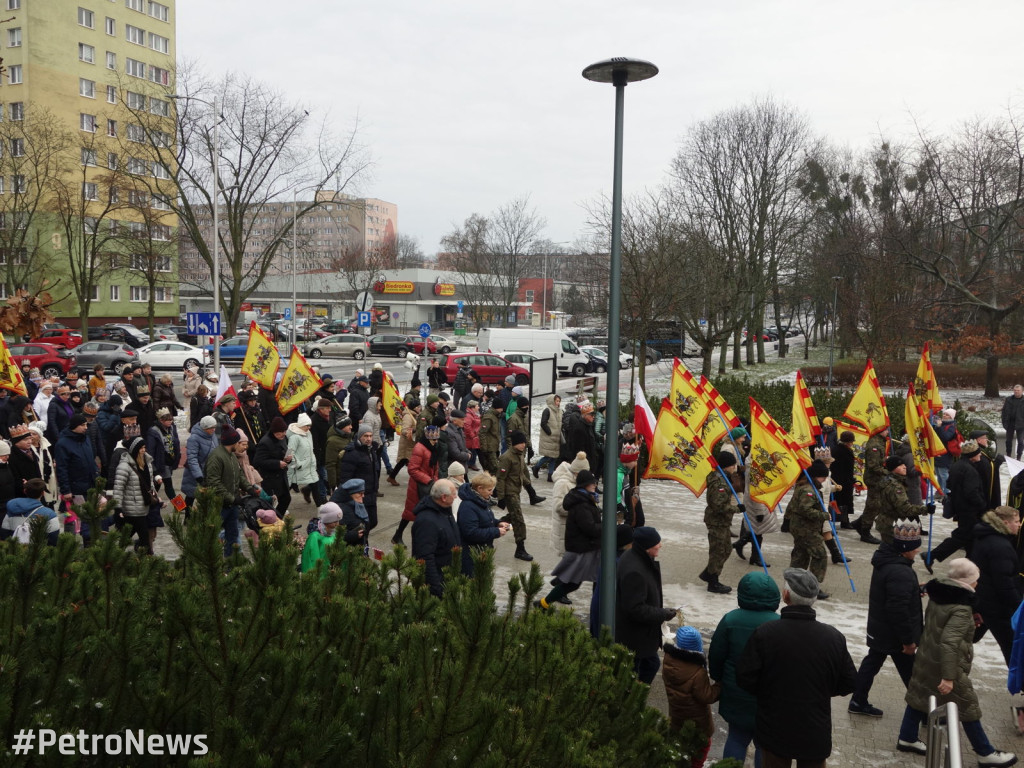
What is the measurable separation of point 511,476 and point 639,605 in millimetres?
4429

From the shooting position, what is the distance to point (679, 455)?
9469mm

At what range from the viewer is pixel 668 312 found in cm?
2470

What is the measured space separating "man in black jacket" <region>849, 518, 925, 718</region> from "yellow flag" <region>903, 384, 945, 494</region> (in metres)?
5.18

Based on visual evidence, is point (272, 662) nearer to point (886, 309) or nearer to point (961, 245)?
point (886, 309)

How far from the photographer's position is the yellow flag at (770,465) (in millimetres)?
8977

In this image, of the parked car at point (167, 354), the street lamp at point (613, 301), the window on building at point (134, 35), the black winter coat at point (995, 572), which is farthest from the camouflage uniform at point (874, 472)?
the window on building at point (134, 35)

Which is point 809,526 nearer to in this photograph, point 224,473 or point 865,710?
point 865,710

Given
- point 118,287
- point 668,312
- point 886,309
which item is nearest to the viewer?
point 668,312

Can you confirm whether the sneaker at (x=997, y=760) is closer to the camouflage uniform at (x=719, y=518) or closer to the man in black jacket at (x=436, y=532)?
the camouflage uniform at (x=719, y=518)

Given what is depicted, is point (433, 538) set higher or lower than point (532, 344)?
lower

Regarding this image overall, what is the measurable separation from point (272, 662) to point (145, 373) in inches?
576

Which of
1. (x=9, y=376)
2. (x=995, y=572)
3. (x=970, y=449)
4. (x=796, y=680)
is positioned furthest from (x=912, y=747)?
(x=9, y=376)

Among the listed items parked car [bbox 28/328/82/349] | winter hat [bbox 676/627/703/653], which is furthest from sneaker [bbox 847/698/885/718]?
parked car [bbox 28/328/82/349]

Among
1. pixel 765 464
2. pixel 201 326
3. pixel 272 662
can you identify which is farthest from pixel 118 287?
pixel 272 662
